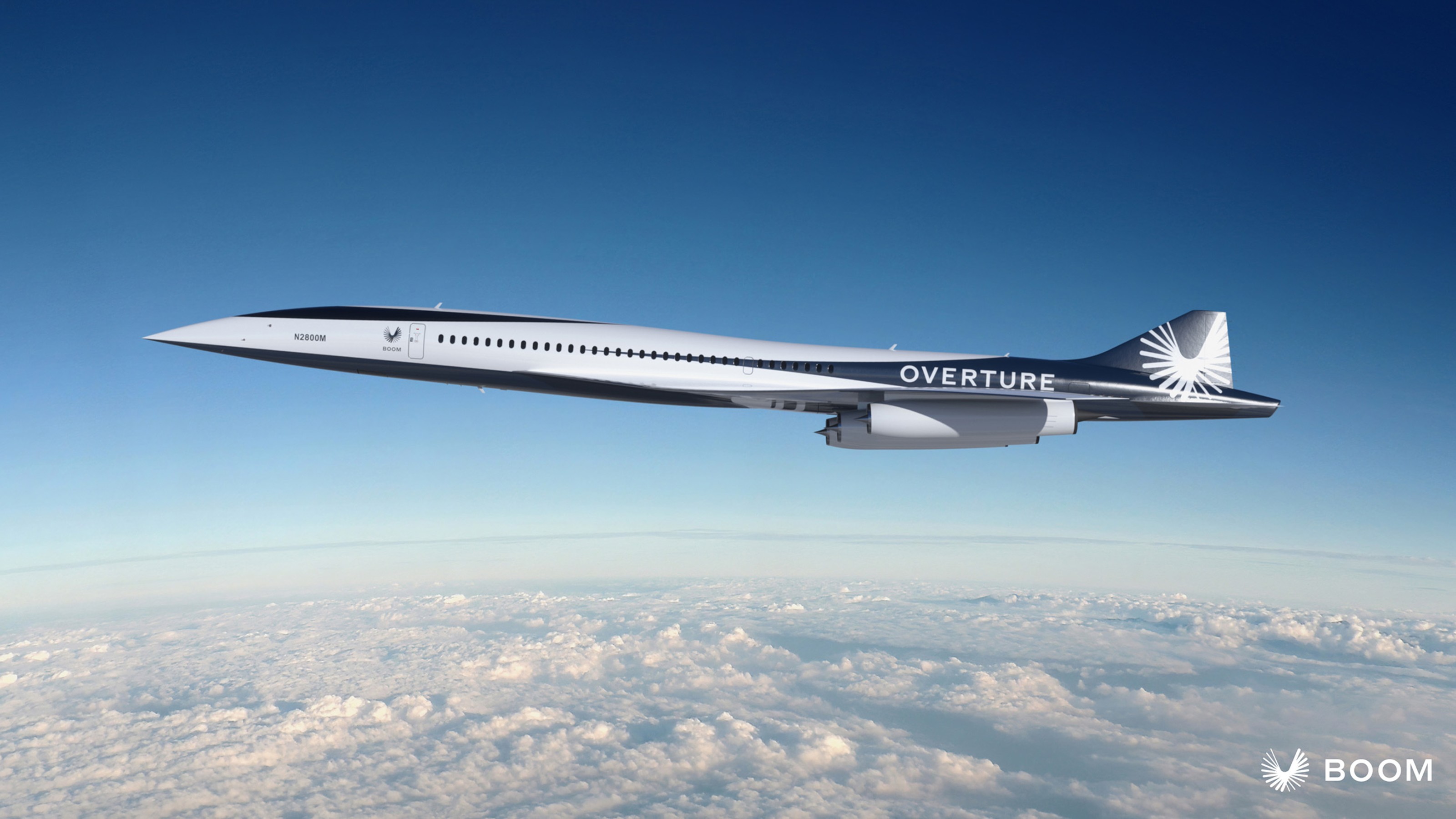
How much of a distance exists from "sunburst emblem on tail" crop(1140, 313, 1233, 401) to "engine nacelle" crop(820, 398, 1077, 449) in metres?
4.41

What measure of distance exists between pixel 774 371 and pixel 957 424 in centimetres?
591

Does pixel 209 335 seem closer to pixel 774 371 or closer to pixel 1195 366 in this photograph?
pixel 774 371

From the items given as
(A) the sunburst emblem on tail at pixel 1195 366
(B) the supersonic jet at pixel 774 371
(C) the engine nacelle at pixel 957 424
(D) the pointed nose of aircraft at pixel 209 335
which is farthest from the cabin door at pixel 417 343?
(A) the sunburst emblem on tail at pixel 1195 366

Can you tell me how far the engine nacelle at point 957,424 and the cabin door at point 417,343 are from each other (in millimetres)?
13721

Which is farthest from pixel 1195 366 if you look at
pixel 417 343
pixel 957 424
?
pixel 417 343

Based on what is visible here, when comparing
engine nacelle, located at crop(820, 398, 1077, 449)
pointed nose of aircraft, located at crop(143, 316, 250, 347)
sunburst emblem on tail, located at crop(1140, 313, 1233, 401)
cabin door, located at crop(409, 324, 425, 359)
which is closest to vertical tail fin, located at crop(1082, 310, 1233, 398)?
sunburst emblem on tail, located at crop(1140, 313, 1233, 401)

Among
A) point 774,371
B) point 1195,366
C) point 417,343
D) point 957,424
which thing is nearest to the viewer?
point 957,424

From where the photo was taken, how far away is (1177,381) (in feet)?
78.9

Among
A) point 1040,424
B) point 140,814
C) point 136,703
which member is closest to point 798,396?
point 1040,424

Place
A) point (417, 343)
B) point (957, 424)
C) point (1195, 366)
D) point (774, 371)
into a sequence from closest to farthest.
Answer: point (957, 424) → point (774, 371) → point (417, 343) → point (1195, 366)

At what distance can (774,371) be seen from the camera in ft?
72.7

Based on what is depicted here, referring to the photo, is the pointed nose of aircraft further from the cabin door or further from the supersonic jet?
the cabin door

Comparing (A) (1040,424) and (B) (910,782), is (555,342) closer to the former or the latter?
(A) (1040,424)

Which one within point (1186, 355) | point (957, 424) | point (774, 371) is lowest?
point (957, 424)
